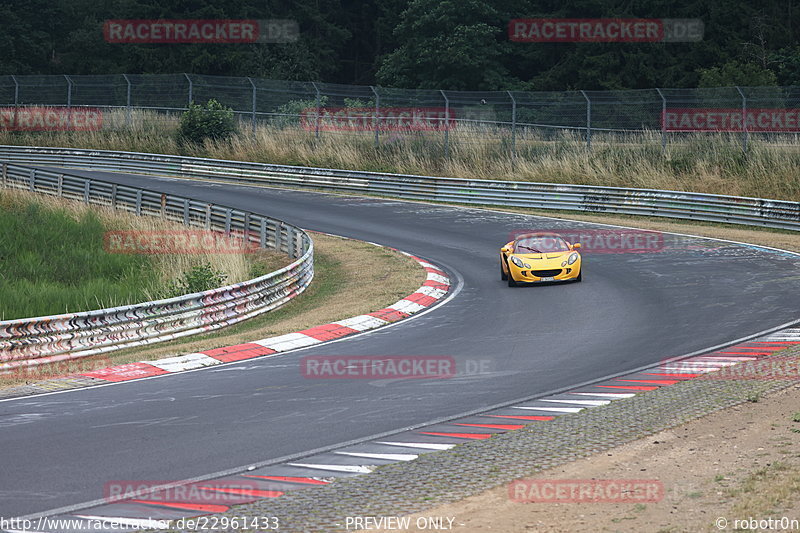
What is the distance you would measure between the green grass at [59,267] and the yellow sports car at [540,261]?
7.42 meters

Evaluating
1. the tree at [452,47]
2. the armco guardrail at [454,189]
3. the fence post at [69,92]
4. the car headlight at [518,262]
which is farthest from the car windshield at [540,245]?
the tree at [452,47]

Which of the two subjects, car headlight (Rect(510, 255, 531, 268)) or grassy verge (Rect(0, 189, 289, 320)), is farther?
car headlight (Rect(510, 255, 531, 268))

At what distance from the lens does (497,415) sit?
11102 mm

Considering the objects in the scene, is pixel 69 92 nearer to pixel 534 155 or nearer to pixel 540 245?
pixel 534 155

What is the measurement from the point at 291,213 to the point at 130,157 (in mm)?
14513

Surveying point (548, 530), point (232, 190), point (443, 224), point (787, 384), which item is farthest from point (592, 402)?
point (232, 190)

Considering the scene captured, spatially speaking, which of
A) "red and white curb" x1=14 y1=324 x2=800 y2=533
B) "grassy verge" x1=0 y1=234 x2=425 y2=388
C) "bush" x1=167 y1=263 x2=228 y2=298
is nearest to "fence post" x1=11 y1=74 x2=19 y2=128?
"grassy verge" x1=0 y1=234 x2=425 y2=388

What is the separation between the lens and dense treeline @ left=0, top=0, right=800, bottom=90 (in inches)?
2331

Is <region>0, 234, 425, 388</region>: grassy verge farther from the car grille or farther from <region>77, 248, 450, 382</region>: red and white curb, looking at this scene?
the car grille

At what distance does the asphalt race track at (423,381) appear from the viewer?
9484 millimetres

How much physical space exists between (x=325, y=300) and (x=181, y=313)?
385cm

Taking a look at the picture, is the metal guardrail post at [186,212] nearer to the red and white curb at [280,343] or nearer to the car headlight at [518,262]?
the red and white curb at [280,343]

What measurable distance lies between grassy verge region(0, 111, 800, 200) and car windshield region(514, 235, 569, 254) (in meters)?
12.6

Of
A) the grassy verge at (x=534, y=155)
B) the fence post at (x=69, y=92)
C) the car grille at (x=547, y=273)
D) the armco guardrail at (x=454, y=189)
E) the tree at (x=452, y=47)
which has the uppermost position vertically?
the tree at (x=452, y=47)
